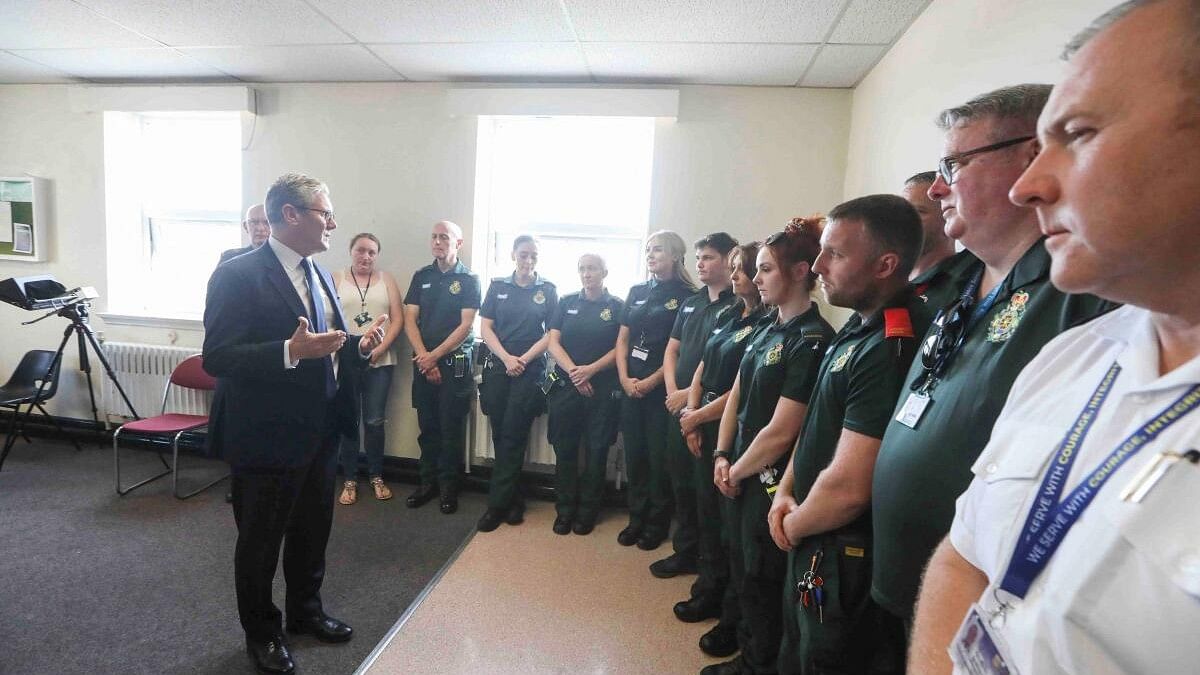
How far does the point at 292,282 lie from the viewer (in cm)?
172

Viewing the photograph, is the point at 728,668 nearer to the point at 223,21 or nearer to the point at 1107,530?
the point at 1107,530

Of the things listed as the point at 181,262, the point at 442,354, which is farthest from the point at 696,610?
the point at 181,262

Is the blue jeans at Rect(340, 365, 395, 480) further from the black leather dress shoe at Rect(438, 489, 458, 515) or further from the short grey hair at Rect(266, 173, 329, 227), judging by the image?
the short grey hair at Rect(266, 173, 329, 227)

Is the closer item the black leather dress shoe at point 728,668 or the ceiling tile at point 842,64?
the black leather dress shoe at point 728,668

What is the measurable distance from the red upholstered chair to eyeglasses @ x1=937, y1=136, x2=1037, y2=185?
3356 mm

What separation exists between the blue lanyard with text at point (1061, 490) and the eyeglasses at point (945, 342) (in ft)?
1.35

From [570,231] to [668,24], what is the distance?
1.40m

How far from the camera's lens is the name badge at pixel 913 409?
0.92 meters

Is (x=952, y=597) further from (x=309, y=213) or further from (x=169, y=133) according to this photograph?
(x=169, y=133)

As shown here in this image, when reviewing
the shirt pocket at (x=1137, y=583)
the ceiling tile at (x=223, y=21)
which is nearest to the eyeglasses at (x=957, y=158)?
the shirt pocket at (x=1137, y=583)

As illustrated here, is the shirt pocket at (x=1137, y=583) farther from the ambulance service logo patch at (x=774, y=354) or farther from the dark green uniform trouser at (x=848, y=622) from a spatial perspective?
the ambulance service logo patch at (x=774, y=354)

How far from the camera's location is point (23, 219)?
373cm

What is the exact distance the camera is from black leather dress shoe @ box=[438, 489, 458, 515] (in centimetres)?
298

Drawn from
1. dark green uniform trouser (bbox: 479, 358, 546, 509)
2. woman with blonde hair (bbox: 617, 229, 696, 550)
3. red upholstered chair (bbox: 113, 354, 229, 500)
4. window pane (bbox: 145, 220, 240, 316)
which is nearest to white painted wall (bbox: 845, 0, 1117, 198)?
woman with blonde hair (bbox: 617, 229, 696, 550)
